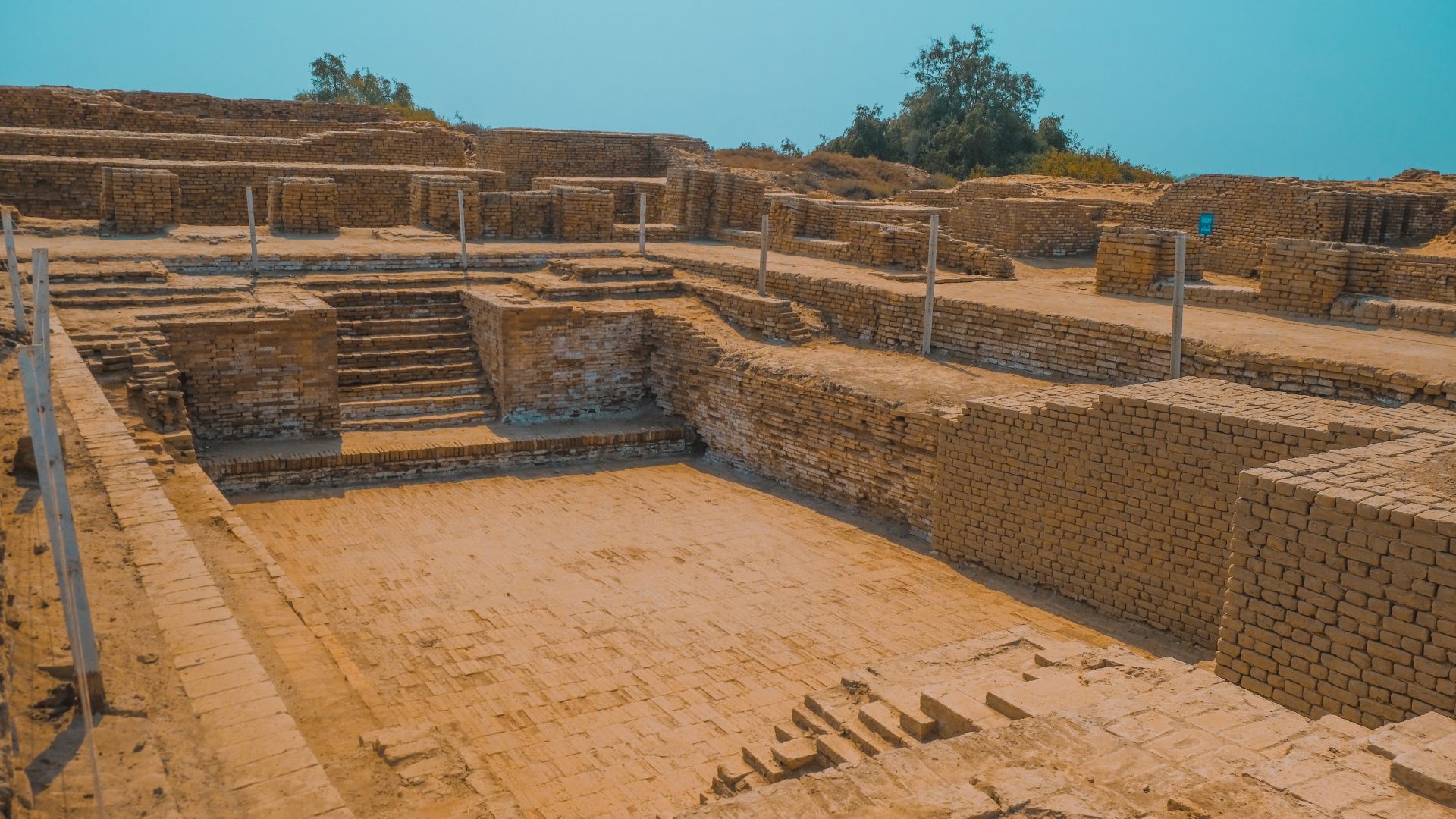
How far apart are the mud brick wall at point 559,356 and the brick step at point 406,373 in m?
0.21

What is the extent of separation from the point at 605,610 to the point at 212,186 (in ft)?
37.4

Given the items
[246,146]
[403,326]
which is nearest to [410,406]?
[403,326]

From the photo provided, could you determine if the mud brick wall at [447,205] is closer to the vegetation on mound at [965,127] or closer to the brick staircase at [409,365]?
the brick staircase at [409,365]

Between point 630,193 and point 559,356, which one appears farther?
point 630,193

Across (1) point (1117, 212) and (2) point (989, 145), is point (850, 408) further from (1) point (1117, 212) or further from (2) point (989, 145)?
(2) point (989, 145)

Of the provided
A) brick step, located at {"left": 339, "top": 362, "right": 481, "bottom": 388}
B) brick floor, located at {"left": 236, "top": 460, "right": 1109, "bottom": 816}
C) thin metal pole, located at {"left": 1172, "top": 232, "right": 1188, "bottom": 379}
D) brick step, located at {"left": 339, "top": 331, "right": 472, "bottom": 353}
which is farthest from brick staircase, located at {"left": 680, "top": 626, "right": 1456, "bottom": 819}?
brick step, located at {"left": 339, "top": 331, "right": 472, "bottom": 353}

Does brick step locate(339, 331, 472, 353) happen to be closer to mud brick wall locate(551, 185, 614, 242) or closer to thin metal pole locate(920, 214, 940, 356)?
mud brick wall locate(551, 185, 614, 242)

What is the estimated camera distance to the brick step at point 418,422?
10.9 metres

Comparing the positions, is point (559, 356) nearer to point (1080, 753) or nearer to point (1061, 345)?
point (1061, 345)

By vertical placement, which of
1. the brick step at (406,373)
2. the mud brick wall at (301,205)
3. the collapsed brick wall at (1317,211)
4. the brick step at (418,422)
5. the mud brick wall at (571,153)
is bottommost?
the brick step at (418,422)

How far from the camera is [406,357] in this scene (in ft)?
38.7

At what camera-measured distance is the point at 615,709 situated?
20.3ft

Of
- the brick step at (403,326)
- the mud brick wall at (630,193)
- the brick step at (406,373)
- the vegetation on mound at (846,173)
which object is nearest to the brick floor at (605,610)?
the brick step at (406,373)

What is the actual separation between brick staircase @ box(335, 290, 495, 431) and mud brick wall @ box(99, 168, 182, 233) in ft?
13.3
